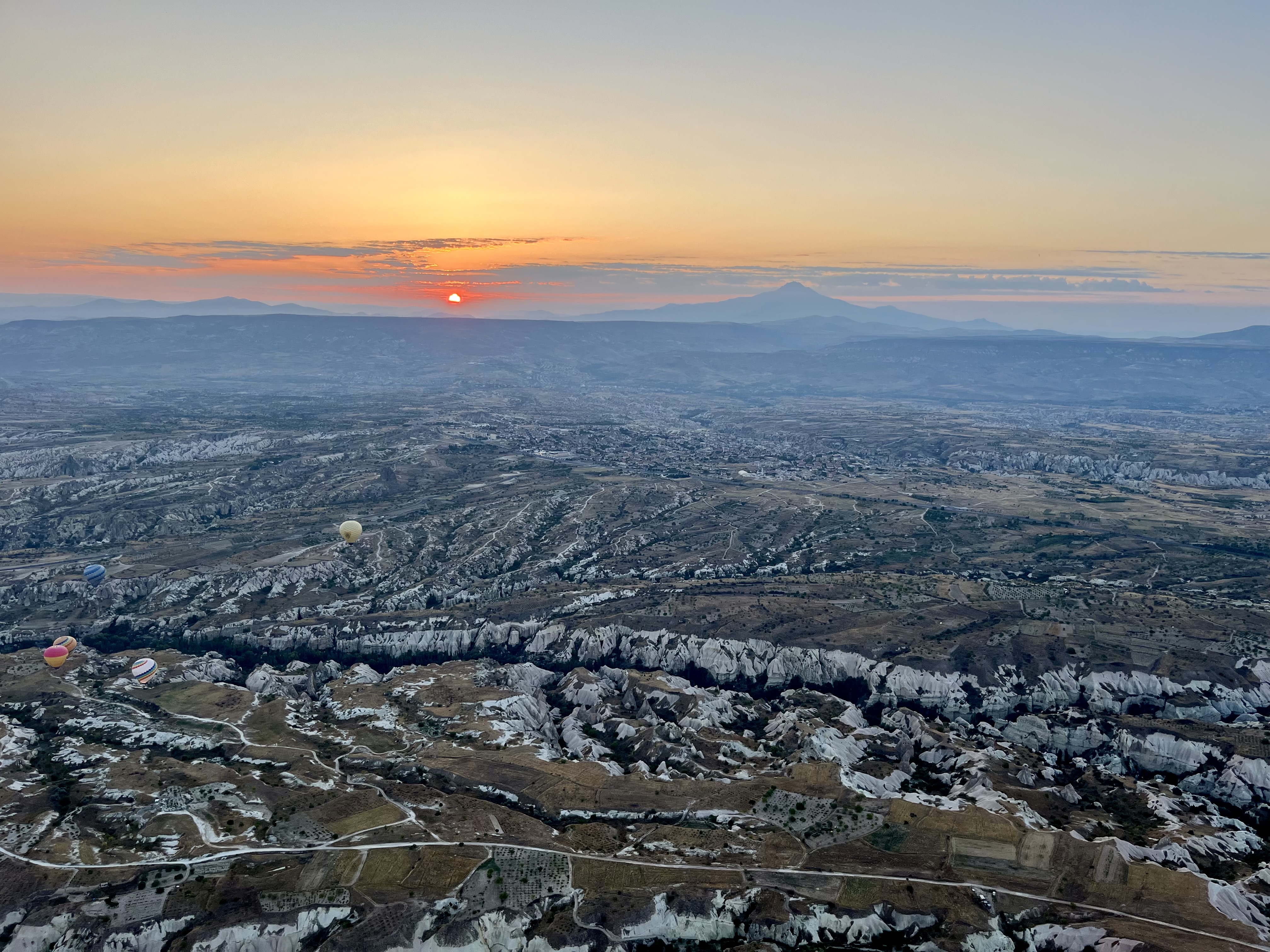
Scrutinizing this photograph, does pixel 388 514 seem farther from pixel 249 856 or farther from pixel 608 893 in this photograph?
pixel 608 893

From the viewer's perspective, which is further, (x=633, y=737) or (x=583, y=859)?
(x=633, y=737)

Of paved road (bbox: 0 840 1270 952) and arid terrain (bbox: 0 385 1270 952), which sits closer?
arid terrain (bbox: 0 385 1270 952)

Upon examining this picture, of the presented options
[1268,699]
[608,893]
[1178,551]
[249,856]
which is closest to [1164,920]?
[608,893]

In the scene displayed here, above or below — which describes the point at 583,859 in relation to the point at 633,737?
above

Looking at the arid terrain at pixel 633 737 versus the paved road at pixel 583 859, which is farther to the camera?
the paved road at pixel 583 859
